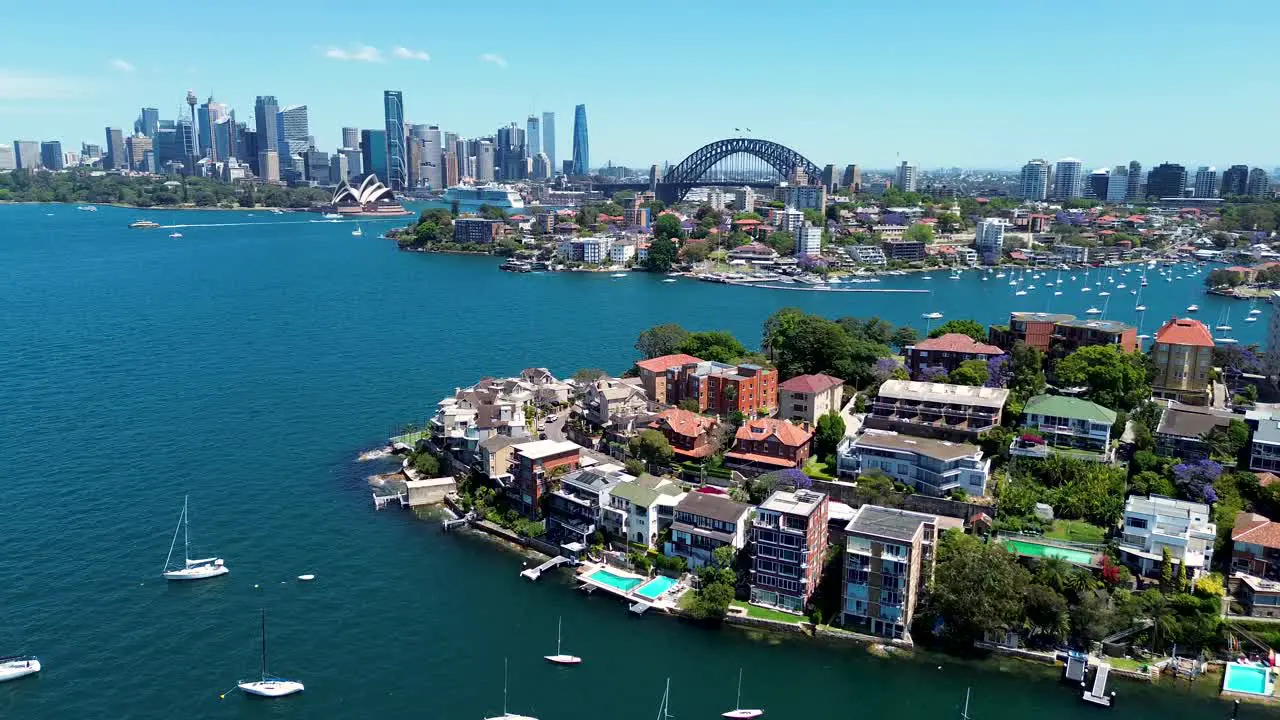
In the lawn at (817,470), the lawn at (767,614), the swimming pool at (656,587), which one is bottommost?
the lawn at (767,614)

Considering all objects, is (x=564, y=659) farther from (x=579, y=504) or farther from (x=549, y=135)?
(x=549, y=135)

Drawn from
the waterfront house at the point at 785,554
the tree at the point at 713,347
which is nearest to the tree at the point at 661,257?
the tree at the point at 713,347

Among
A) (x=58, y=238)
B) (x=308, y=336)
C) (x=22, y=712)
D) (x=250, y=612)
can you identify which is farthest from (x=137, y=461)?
(x=58, y=238)

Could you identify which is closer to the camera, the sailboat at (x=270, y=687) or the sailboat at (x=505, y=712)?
the sailboat at (x=505, y=712)

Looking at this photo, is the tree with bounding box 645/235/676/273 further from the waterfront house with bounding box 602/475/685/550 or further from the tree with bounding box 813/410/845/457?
the waterfront house with bounding box 602/475/685/550

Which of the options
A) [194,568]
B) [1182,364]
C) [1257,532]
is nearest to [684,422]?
[194,568]

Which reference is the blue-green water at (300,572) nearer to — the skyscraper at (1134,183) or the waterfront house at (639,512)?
the waterfront house at (639,512)

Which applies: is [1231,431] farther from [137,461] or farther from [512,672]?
[137,461]
